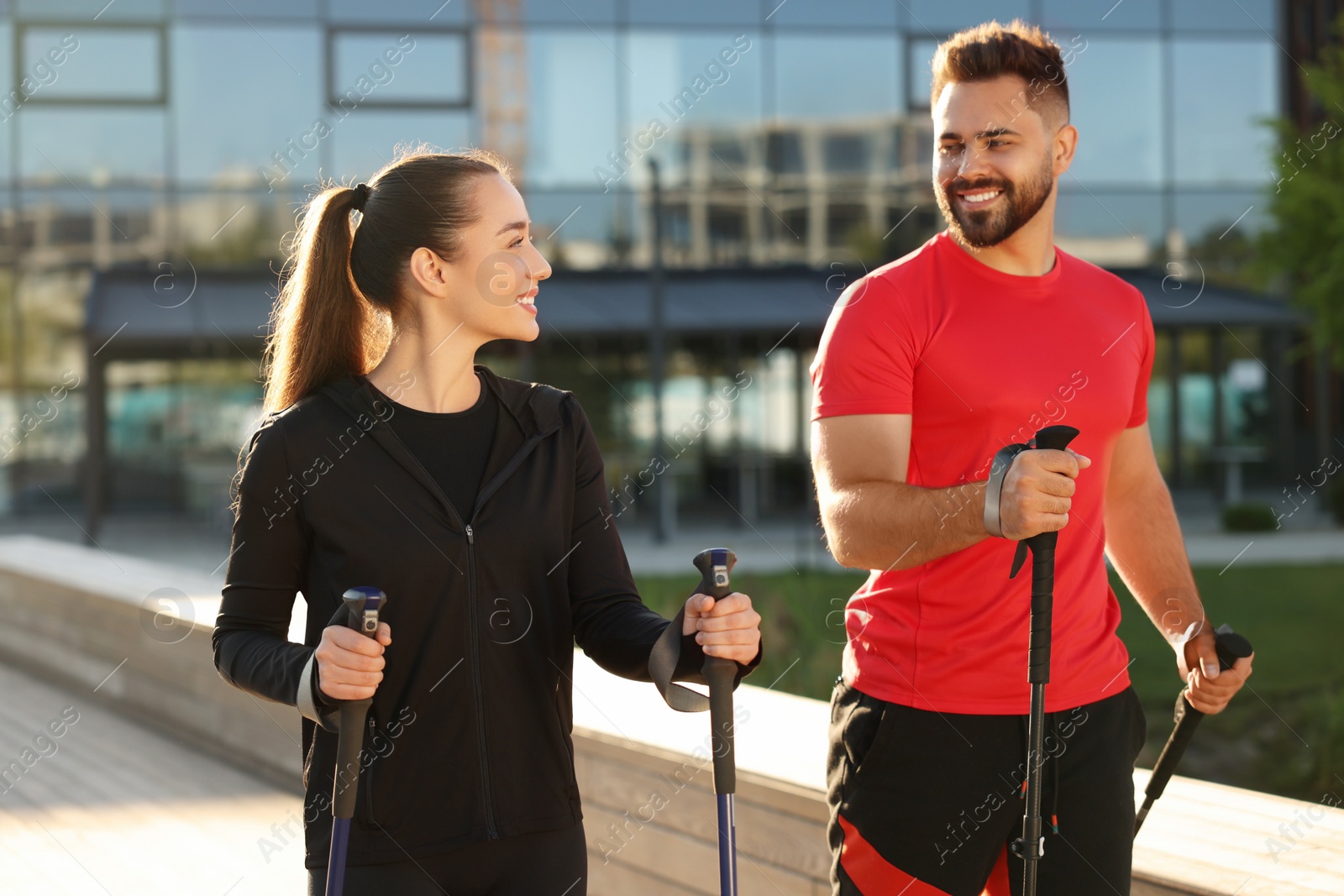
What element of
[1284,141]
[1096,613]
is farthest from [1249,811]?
[1284,141]

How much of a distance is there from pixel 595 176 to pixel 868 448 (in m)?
18.8

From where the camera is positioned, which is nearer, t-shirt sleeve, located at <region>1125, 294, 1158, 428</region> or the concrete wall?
t-shirt sleeve, located at <region>1125, 294, 1158, 428</region>

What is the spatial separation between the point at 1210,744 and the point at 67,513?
17027 mm

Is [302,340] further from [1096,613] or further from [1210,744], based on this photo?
[1210,744]

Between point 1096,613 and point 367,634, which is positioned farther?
point 1096,613

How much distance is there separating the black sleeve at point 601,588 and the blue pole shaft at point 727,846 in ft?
0.89

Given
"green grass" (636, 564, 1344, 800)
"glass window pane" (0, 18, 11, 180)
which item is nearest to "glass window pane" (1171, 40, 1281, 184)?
"green grass" (636, 564, 1344, 800)

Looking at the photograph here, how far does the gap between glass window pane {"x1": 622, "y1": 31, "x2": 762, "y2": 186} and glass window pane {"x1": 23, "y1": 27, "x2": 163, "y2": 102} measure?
6.59 meters

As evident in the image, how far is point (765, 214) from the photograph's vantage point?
21594 millimetres

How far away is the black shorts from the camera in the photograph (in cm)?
262

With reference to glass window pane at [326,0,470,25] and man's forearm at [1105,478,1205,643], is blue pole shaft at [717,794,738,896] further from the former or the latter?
glass window pane at [326,0,470,25]

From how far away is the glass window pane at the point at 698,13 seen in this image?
21.1 meters

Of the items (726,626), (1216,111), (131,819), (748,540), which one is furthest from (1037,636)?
(1216,111)

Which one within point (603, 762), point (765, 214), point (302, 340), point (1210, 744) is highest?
point (765, 214)
